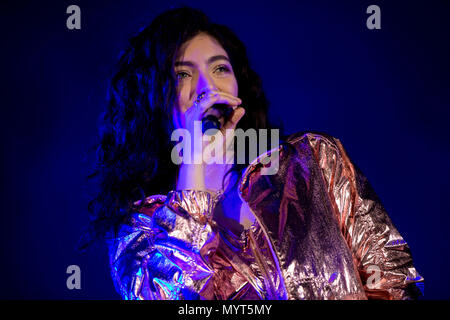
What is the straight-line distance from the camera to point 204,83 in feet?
4.38

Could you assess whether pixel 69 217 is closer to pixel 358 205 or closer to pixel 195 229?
pixel 195 229

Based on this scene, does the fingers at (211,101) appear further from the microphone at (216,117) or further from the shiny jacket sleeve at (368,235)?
the shiny jacket sleeve at (368,235)

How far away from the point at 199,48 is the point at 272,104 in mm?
469

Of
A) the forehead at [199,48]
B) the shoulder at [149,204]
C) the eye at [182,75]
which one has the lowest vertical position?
the shoulder at [149,204]

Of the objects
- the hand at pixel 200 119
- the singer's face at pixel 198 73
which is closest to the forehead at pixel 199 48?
the singer's face at pixel 198 73

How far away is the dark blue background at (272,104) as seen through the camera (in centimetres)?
180

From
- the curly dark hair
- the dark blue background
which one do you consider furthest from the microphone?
the dark blue background

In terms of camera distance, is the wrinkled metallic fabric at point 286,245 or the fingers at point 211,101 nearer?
the wrinkled metallic fabric at point 286,245

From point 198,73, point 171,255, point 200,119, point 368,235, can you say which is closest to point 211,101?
point 200,119

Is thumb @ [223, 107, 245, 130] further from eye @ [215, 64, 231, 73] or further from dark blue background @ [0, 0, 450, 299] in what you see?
dark blue background @ [0, 0, 450, 299]

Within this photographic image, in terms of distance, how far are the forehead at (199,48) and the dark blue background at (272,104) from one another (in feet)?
1.21

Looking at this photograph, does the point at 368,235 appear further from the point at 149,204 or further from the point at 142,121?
the point at 142,121
